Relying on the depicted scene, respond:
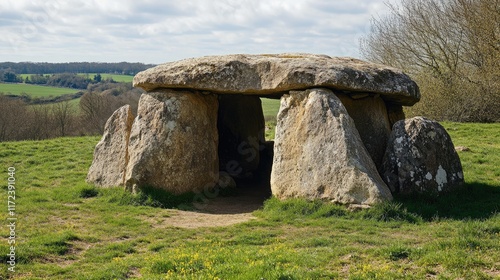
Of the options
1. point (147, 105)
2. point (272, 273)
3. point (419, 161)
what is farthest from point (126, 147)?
point (272, 273)

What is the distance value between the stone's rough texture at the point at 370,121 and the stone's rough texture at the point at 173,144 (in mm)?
3556

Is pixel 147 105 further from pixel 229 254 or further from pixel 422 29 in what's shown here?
pixel 422 29

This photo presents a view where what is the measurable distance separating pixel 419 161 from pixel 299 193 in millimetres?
2720

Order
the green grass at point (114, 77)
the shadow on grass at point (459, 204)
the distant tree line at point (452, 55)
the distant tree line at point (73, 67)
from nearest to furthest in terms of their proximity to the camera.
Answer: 1. the shadow on grass at point (459, 204)
2. the distant tree line at point (452, 55)
3. the green grass at point (114, 77)
4. the distant tree line at point (73, 67)

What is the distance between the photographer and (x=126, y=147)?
46.6 feet

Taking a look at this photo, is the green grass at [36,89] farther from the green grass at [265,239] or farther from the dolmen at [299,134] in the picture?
the dolmen at [299,134]

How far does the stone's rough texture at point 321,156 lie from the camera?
439 inches

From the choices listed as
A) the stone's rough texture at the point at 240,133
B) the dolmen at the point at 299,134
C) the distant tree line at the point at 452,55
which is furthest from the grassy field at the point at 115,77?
the dolmen at the point at 299,134

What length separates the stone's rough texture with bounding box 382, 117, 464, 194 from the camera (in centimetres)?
1203

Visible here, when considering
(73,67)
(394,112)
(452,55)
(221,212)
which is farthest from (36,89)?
(221,212)

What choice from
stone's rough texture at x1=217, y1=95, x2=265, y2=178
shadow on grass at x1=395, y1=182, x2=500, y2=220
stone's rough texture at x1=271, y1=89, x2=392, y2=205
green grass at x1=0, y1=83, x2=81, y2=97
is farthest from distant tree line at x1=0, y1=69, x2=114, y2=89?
shadow on grass at x1=395, y1=182, x2=500, y2=220

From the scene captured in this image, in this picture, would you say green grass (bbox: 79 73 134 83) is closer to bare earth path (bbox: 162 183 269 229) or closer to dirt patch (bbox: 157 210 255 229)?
bare earth path (bbox: 162 183 269 229)

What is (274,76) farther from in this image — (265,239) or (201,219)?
(265,239)

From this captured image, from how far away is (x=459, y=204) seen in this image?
37.7ft
